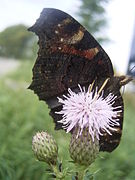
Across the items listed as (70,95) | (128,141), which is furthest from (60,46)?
(128,141)

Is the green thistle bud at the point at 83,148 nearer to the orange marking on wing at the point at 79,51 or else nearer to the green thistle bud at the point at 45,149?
the green thistle bud at the point at 45,149

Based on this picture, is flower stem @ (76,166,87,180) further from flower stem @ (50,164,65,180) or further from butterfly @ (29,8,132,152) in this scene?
butterfly @ (29,8,132,152)

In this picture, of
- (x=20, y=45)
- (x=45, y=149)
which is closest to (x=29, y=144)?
(x=45, y=149)

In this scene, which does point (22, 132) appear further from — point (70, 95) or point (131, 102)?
point (131, 102)

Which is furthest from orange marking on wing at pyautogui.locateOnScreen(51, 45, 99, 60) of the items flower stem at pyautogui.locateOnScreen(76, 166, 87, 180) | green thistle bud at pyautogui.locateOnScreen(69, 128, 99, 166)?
flower stem at pyautogui.locateOnScreen(76, 166, 87, 180)

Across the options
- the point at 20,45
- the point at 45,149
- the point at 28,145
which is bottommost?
the point at 45,149

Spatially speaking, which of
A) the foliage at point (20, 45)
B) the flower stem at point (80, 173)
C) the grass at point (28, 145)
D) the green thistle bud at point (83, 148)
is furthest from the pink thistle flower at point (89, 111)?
the foliage at point (20, 45)

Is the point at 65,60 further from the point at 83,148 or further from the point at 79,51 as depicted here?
the point at 83,148
